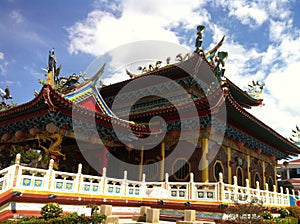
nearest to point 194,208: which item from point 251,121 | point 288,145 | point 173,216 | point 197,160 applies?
point 173,216

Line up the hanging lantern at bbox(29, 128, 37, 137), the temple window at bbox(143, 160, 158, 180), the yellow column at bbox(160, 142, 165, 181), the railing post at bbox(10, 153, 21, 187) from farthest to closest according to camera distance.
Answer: the temple window at bbox(143, 160, 158, 180) → the yellow column at bbox(160, 142, 165, 181) → the hanging lantern at bbox(29, 128, 37, 137) → the railing post at bbox(10, 153, 21, 187)

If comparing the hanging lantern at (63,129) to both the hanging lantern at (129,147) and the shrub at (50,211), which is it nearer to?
the hanging lantern at (129,147)

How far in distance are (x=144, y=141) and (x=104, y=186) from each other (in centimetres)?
521

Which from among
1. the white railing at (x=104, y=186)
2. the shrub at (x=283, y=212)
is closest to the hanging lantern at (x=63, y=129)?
the white railing at (x=104, y=186)

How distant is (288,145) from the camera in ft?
80.8

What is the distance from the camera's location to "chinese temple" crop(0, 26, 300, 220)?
1191 cm

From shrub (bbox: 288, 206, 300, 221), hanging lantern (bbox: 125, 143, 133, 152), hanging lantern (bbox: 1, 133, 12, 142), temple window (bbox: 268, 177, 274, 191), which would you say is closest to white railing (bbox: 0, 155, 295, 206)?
shrub (bbox: 288, 206, 300, 221)

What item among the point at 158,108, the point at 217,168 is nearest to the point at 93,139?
the point at 158,108

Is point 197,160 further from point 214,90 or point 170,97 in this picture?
point 170,97

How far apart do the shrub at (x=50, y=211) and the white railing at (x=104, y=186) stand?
0.95 meters

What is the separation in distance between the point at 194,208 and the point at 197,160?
3.68 metres

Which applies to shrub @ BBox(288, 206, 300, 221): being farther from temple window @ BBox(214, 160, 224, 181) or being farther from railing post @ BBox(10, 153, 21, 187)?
railing post @ BBox(10, 153, 21, 187)

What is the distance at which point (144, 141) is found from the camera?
56.6 ft

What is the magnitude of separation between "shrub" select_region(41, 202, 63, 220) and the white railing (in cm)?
95
